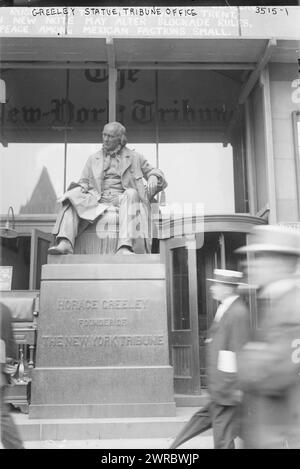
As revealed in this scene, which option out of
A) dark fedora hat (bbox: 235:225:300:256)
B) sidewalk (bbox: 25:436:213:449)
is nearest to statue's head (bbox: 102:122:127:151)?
sidewalk (bbox: 25:436:213:449)

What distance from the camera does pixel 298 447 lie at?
2.81m

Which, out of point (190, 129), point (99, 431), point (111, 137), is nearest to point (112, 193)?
point (111, 137)

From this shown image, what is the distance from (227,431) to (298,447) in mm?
1503

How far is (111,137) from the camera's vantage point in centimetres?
823

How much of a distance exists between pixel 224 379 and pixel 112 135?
4.82 metres

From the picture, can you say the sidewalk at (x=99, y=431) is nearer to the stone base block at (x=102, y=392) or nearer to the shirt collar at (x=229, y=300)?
the stone base block at (x=102, y=392)

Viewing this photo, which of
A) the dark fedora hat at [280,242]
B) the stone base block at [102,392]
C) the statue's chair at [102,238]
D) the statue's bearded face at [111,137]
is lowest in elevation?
the stone base block at [102,392]

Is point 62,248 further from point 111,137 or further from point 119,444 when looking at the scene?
point 119,444

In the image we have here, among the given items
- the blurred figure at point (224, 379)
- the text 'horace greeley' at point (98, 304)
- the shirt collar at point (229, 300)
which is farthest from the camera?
the text 'horace greeley' at point (98, 304)

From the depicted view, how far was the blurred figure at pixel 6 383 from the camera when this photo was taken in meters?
4.12

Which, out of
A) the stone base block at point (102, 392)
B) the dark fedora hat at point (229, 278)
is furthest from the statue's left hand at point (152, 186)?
the dark fedora hat at point (229, 278)

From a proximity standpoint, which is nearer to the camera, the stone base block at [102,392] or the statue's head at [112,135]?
the stone base block at [102,392]

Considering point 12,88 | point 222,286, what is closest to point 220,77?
point 12,88

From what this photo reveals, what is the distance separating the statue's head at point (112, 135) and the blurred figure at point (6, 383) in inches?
167
